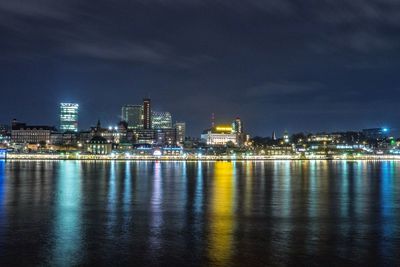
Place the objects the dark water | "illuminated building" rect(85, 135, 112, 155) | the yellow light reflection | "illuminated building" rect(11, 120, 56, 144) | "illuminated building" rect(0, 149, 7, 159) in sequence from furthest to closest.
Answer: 1. "illuminated building" rect(11, 120, 56, 144)
2. "illuminated building" rect(85, 135, 112, 155)
3. "illuminated building" rect(0, 149, 7, 159)
4. the yellow light reflection
5. the dark water

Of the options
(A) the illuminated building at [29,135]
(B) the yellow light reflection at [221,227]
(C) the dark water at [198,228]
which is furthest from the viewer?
(A) the illuminated building at [29,135]

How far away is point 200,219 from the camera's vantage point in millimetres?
26016

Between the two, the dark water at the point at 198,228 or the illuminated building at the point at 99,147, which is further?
the illuminated building at the point at 99,147

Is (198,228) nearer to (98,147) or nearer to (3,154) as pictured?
(3,154)

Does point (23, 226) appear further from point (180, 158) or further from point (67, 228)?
point (180, 158)

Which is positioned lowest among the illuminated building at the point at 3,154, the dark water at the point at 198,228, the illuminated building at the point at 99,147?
the dark water at the point at 198,228

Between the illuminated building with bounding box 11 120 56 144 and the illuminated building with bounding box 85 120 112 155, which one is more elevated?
the illuminated building with bounding box 11 120 56 144

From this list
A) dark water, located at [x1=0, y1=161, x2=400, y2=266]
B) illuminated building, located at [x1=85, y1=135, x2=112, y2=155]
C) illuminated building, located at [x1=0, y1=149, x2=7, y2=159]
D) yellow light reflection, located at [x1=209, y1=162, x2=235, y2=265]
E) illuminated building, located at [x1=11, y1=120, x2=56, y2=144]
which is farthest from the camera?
illuminated building, located at [x1=11, y1=120, x2=56, y2=144]

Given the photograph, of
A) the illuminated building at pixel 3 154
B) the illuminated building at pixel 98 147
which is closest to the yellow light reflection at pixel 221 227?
the illuminated building at pixel 3 154

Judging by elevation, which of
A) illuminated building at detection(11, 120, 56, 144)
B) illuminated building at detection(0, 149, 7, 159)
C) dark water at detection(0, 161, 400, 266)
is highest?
illuminated building at detection(11, 120, 56, 144)

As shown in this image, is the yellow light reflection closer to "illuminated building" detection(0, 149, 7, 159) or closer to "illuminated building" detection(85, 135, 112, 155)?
"illuminated building" detection(0, 149, 7, 159)

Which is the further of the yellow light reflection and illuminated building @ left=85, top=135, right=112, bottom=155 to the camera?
illuminated building @ left=85, top=135, right=112, bottom=155

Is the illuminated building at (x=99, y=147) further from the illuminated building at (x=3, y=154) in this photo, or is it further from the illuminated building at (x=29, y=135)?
the illuminated building at (x=29, y=135)

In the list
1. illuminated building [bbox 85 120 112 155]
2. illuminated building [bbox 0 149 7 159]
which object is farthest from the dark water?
illuminated building [bbox 85 120 112 155]
